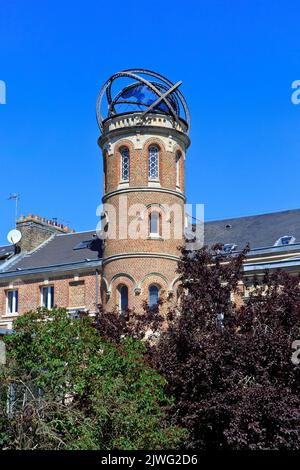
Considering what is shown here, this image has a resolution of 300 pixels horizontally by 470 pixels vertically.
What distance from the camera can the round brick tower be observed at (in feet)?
119

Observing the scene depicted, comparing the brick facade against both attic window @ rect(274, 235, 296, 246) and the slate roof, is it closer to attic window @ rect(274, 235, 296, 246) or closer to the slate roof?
the slate roof

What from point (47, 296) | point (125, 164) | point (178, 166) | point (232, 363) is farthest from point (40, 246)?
point (232, 363)

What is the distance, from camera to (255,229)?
44.6m

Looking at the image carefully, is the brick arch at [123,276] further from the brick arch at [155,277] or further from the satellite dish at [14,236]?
the satellite dish at [14,236]

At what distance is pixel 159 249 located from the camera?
3666 centimetres

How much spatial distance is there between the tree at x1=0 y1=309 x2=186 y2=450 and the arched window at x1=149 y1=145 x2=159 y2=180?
16.0m

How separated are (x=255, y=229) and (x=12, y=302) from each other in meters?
13.0

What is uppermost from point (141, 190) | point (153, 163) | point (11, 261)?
point (153, 163)

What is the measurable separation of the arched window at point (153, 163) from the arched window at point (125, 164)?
980 millimetres

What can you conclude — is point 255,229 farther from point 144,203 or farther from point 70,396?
point 70,396

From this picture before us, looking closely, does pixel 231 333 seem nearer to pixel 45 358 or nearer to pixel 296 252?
pixel 45 358

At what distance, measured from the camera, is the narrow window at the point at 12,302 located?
44281 millimetres
